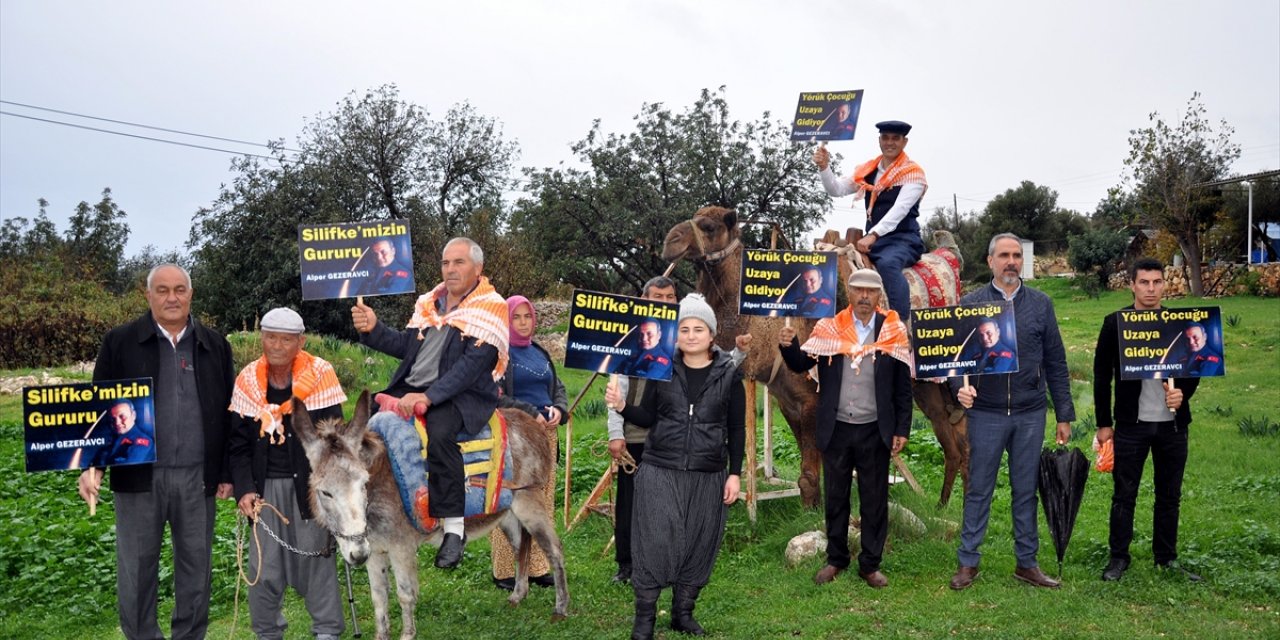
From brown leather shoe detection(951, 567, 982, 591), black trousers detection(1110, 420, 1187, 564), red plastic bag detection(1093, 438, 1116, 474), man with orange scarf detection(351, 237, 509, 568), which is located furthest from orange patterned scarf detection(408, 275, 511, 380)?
black trousers detection(1110, 420, 1187, 564)

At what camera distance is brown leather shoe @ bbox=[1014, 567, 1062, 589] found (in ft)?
23.8

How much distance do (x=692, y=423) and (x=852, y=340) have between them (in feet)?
5.12

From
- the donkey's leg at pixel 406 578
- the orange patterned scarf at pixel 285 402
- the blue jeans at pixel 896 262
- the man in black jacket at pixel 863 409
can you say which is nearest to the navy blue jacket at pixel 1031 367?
the man in black jacket at pixel 863 409

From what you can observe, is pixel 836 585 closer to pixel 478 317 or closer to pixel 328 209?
pixel 478 317

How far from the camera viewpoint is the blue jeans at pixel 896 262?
8.55 metres

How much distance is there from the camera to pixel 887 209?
28.5ft

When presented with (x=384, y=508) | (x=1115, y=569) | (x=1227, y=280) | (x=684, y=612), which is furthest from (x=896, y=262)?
(x=1227, y=280)

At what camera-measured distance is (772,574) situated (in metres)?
8.01

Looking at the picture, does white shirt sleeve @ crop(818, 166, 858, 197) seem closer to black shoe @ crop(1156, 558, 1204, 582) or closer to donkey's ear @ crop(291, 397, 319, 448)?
black shoe @ crop(1156, 558, 1204, 582)

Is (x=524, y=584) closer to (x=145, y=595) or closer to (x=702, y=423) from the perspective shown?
(x=702, y=423)

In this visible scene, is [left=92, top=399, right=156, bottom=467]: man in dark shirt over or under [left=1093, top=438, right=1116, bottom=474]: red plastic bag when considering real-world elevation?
over

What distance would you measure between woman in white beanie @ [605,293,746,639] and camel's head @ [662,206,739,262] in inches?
83.4

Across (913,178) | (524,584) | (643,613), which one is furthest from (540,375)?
(913,178)

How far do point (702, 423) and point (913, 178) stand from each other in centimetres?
342
